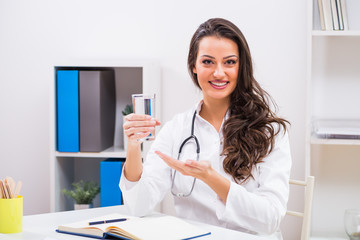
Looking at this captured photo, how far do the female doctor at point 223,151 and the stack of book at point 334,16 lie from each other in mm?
588

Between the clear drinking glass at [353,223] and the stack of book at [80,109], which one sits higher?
the stack of book at [80,109]

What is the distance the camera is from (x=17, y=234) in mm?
1381

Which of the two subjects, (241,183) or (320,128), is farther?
(320,128)

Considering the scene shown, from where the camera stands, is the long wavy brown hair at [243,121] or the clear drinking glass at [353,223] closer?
the long wavy brown hair at [243,121]

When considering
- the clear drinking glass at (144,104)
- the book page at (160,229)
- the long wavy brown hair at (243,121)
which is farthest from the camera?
the long wavy brown hair at (243,121)

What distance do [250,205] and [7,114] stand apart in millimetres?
1915

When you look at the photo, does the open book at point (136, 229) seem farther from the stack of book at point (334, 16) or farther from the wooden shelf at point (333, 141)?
the stack of book at point (334, 16)

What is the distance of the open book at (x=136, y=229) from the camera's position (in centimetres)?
131

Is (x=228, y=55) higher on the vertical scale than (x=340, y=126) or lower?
higher

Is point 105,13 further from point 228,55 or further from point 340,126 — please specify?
point 340,126

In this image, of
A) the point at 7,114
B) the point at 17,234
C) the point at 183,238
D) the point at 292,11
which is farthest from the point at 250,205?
the point at 7,114

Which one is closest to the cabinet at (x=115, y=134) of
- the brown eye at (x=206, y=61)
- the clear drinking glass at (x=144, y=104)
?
the brown eye at (x=206, y=61)

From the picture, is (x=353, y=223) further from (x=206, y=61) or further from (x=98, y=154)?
(x=98, y=154)

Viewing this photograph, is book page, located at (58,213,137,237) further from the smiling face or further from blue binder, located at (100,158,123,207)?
blue binder, located at (100,158,123,207)
